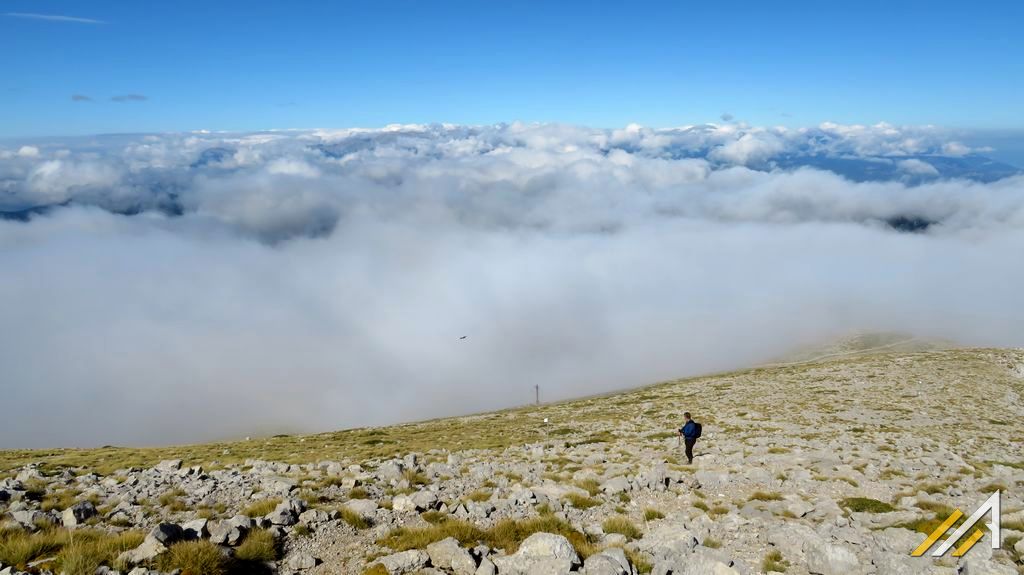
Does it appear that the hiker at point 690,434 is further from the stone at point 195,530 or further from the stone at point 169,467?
the stone at point 169,467

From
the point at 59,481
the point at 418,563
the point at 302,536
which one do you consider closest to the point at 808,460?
the point at 418,563

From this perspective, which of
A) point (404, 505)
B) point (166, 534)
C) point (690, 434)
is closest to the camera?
point (166, 534)

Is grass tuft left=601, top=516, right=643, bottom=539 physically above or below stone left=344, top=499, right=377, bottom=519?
below

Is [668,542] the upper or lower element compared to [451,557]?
lower

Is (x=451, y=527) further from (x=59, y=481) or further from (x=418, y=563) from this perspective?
(x=59, y=481)

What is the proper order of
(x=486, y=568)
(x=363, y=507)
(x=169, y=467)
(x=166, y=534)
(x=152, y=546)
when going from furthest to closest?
(x=169, y=467) → (x=363, y=507) → (x=166, y=534) → (x=486, y=568) → (x=152, y=546)

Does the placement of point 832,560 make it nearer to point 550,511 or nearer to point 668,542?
point 668,542

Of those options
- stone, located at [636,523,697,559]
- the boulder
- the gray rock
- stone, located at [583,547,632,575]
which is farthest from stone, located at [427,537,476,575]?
the boulder

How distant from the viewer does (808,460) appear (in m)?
21.8

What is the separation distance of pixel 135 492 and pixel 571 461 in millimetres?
17669

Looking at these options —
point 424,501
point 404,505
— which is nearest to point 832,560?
point 424,501

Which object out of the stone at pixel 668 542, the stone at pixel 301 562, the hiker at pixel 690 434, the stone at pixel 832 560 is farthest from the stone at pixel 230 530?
the hiker at pixel 690 434

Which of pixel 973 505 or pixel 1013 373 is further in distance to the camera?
pixel 1013 373

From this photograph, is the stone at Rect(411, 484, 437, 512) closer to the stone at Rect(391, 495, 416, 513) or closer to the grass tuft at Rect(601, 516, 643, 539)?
the stone at Rect(391, 495, 416, 513)
